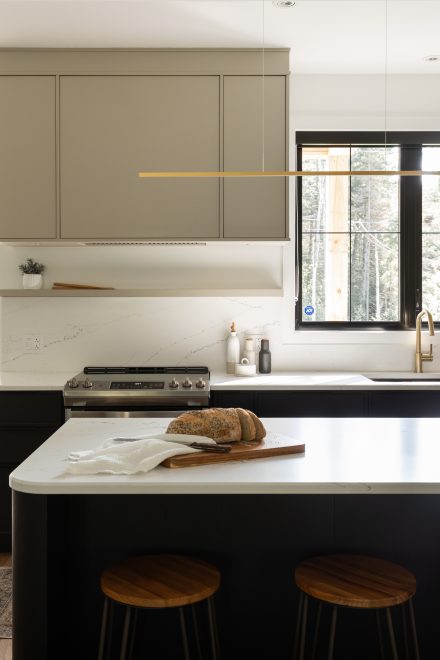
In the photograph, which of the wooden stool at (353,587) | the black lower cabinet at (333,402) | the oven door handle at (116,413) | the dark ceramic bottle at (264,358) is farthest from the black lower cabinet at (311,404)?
the wooden stool at (353,587)

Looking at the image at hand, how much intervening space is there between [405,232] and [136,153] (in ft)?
6.10

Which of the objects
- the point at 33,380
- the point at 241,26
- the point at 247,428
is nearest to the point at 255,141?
the point at 241,26

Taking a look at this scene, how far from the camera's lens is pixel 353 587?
1.95 meters

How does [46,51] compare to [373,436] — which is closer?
[373,436]

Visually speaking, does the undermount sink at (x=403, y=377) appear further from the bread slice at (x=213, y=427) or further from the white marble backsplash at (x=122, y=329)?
the bread slice at (x=213, y=427)

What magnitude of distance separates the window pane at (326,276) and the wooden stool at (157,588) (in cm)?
287

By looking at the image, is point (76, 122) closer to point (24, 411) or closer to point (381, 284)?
point (24, 411)

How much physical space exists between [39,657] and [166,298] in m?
2.88

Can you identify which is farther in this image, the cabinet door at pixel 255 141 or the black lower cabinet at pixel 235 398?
the cabinet door at pixel 255 141

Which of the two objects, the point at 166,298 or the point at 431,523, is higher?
the point at 166,298

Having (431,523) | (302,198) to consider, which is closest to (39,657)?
(431,523)

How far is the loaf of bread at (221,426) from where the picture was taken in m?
2.25

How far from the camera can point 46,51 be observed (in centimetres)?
416

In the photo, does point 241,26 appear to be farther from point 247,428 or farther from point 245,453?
point 245,453
